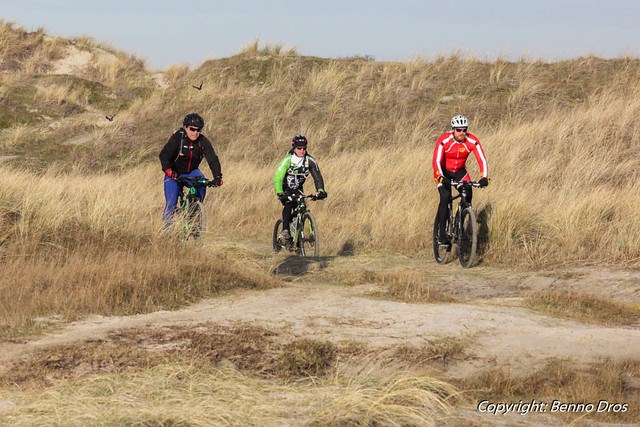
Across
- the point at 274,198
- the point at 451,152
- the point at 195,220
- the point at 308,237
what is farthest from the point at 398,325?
the point at 274,198

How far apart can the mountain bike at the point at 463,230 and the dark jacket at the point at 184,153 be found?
3.26 metres

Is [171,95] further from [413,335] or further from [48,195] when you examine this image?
[413,335]

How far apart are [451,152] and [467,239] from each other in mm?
1190

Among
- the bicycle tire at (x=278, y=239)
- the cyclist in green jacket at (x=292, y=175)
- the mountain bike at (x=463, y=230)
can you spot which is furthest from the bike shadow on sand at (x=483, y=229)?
the bicycle tire at (x=278, y=239)

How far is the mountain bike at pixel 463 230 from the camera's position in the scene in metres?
12.5

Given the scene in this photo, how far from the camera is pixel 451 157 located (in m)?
12.9

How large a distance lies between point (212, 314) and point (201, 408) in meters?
2.78

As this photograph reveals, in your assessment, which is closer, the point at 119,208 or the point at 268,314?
the point at 268,314

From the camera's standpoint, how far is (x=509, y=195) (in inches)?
561

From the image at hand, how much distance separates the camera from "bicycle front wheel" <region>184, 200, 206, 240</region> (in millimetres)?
11219

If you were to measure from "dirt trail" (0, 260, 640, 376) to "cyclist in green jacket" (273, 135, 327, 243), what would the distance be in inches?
141

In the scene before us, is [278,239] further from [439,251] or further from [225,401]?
[225,401]

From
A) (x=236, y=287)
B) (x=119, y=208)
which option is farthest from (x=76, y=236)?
(x=236, y=287)

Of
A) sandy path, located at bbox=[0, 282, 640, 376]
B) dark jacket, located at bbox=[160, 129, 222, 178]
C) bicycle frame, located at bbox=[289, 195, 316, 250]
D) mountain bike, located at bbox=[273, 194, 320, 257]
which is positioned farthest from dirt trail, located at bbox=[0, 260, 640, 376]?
bicycle frame, located at bbox=[289, 195, 316, 250]
